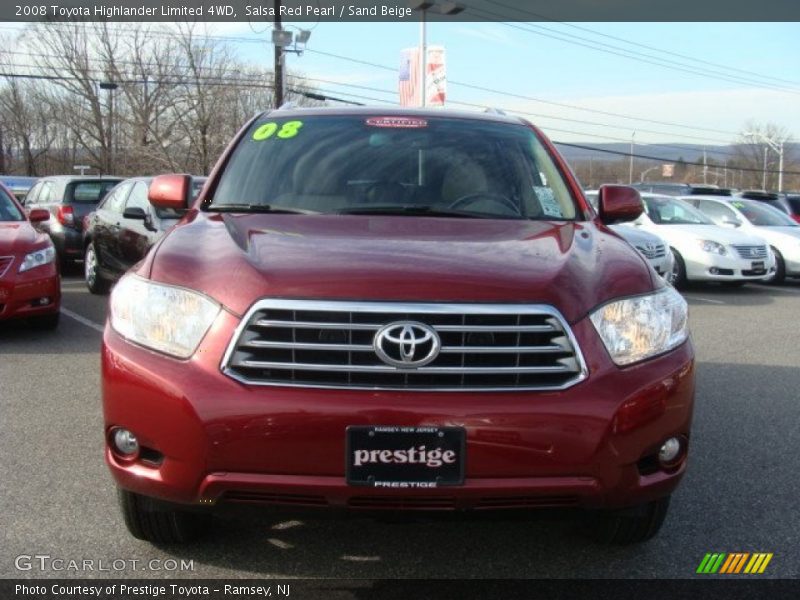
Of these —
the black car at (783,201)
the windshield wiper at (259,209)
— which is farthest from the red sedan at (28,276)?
the black car at (783,201)

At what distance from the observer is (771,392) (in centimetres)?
596

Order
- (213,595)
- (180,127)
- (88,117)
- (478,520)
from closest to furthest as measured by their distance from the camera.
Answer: (478,520) → (213,595) → (180,127) → (88,117)

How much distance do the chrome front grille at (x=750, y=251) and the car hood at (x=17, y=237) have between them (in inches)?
399

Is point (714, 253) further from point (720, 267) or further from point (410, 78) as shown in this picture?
point (410, 78)

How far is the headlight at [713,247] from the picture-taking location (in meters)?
12.8

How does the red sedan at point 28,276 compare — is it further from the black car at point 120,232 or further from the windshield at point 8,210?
the black car at point 120,232

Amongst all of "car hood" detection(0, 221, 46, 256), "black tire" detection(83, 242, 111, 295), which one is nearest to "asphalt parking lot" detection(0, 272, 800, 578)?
"car hood" detection(0, 221, 46, 256)

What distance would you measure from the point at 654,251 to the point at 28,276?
7.91 m

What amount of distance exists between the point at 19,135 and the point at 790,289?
60879 millimetres

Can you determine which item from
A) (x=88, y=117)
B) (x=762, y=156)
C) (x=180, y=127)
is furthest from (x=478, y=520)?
(x=762, y=156)

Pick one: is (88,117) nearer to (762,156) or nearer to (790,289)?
(790,289)

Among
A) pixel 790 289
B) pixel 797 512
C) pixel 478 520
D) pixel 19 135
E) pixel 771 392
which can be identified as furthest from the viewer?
pixel 19 135

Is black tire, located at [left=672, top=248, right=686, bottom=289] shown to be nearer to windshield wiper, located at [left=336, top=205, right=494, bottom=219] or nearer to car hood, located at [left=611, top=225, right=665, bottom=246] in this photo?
car hood, located at [left=611, top=225, right=665, bottom=246]

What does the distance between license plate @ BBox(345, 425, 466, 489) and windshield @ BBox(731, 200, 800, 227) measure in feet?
47.2
